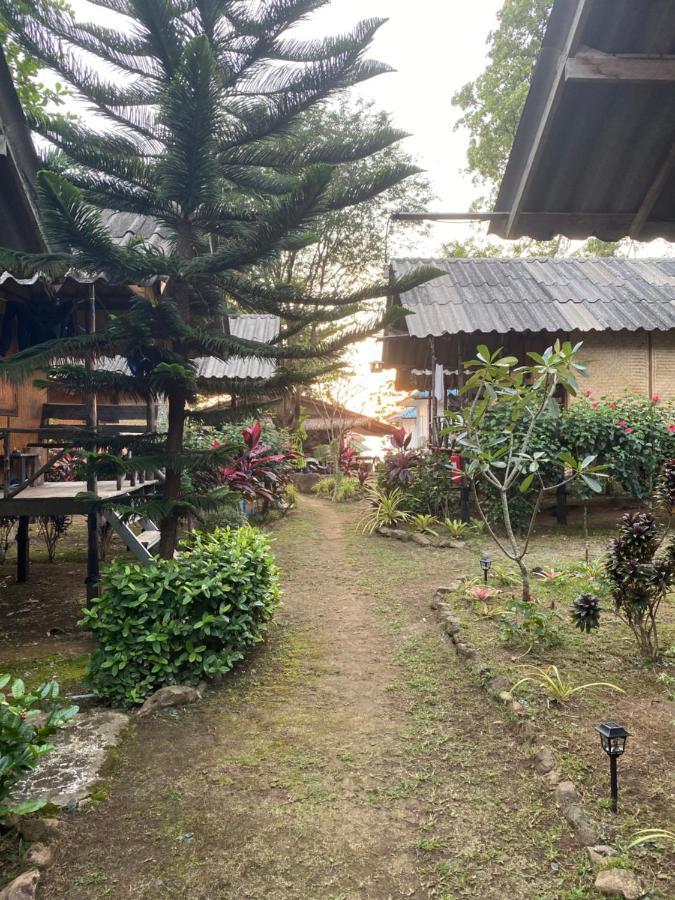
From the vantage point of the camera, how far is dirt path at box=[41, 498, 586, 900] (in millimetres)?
2268

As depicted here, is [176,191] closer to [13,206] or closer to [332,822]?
[13,206]

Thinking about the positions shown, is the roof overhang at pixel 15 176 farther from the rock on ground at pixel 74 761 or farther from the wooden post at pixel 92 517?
the rock on ground at pixel 74 761

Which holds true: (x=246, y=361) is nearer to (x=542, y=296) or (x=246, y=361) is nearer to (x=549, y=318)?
(x=542, y=296)

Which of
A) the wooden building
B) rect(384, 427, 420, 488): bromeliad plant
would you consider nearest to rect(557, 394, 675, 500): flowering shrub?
the wooden building

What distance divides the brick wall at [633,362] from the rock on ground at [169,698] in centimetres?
987

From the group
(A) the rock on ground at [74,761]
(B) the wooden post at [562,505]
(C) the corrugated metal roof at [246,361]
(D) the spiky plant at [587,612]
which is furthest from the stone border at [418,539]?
(A) the rock on ground at [74,761]

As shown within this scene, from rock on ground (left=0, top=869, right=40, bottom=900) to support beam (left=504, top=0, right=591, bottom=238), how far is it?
370 cm

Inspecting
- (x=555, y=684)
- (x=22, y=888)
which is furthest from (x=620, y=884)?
(x=22, y=888)

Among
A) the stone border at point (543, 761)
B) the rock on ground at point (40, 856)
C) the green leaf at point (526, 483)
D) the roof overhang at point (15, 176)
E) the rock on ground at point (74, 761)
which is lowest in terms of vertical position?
the rock on ground at point (74, 761)

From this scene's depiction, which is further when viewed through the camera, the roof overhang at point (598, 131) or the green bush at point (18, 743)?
the roof overhang at point (598, 131)

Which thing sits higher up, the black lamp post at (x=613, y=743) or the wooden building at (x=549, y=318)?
the wooden building at (x=549, y=318)

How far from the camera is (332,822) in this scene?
2588mm

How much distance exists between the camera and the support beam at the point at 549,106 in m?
2.50

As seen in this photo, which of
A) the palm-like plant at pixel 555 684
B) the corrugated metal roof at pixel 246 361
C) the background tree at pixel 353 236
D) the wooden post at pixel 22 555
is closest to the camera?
the palm-like plant at pixel 555 684
